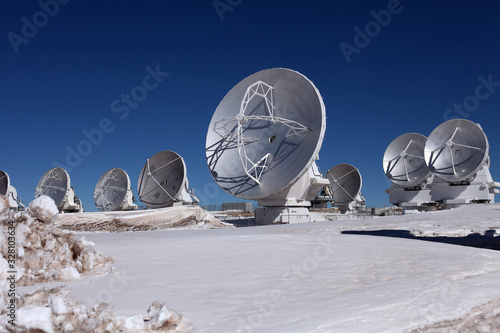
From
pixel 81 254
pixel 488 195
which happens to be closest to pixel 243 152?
pixel 81 254

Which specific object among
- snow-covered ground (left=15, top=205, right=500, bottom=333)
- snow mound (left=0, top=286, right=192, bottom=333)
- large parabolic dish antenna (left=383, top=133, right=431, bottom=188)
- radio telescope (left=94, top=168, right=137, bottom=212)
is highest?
large parabolic dish antenna (left=383, top=133, right=431, bottom=188)

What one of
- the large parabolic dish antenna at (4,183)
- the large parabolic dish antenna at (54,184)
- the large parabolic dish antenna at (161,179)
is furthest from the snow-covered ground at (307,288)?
the large parabolic dish antenna at (4,183)

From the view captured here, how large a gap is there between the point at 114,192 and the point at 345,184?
71.3 ft

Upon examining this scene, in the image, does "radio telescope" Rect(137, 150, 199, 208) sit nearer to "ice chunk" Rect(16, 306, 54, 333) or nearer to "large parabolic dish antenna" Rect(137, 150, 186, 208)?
"large parabolic dish antenna" Rect(137, 150, 186, 208)

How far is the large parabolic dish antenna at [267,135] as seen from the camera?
20547 millimetres

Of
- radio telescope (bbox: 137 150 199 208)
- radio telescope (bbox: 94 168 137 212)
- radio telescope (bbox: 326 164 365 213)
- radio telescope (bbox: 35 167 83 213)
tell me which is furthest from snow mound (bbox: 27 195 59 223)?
radio telescope (bbox: 326 164 365 213)

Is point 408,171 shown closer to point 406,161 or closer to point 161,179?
point 406,161

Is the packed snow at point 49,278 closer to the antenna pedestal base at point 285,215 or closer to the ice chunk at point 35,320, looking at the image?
the ice chunk at point 35,320

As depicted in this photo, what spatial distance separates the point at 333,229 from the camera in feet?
42.4

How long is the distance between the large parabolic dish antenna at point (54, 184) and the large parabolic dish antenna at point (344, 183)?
2486cm

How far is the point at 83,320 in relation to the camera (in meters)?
2.58

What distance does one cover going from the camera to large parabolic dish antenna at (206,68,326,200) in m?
20.5

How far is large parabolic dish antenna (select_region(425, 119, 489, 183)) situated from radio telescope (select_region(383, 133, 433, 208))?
453 centimetres

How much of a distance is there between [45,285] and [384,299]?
332cm
